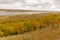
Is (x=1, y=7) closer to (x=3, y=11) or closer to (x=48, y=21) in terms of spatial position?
(x=3, y=11)

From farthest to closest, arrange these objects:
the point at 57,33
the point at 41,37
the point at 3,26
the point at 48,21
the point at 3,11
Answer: the point at 3,11
the point at 48,21
the point at 3,26
the point at 57,33
the point at 41,37

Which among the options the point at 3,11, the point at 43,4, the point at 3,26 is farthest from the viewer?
the point at 3,11

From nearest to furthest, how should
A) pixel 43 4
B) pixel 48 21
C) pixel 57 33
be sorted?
1. pixel 57 33
2. pixel 48 21
3. pixel 43 4

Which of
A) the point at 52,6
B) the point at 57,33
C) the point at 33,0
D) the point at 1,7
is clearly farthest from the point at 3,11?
the point at 57,33

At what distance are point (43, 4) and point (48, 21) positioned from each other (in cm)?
388

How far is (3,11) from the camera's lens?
1397 centimetres

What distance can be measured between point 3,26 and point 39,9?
16.7ft

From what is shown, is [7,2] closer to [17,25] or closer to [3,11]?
[3,11]

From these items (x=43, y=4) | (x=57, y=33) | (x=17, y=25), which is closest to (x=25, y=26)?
(x=17, y=25)

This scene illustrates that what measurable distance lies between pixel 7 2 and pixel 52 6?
8.63ft

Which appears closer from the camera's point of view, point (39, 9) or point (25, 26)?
point (25, 26)

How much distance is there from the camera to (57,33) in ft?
20.5

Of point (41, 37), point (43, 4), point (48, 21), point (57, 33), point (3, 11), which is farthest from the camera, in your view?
point (3, 11)

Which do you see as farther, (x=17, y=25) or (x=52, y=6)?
(x=52, y=6)
